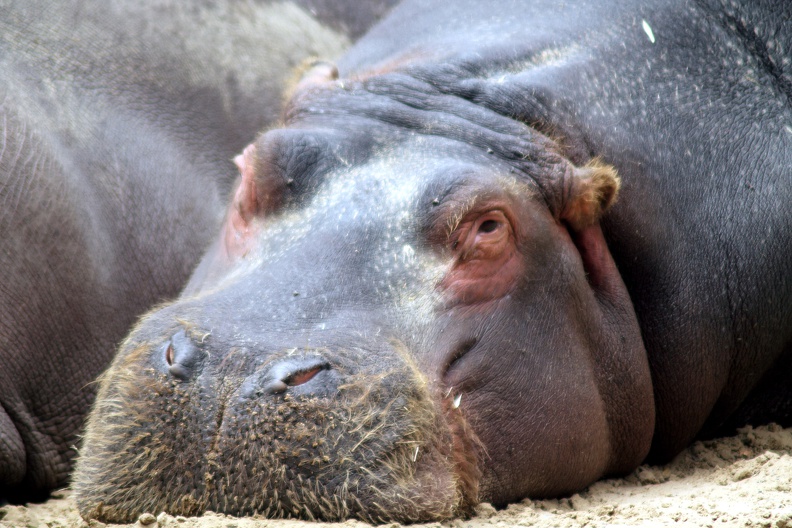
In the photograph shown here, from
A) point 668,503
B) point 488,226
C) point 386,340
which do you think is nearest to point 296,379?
point 386,340

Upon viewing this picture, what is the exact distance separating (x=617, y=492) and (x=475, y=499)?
0.78 m

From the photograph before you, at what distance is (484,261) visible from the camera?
3.42m

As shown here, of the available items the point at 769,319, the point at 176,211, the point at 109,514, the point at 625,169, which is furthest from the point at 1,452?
the point at 769,319

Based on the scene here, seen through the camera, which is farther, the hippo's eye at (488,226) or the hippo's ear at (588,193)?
the hippo's ear at (588,193)

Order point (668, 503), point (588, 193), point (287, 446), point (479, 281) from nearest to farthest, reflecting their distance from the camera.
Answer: point (287, 446) → point (668, 503) → point (479, 281) → point (588, 193)

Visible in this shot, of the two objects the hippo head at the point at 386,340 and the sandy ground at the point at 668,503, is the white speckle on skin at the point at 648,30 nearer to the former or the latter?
the hippo head at the point at 386,340

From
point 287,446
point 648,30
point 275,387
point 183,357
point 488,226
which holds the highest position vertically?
point 648,30

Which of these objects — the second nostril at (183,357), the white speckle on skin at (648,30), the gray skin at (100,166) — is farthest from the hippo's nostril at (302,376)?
the white speckle on skin at (648,30)

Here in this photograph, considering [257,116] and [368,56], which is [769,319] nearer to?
[368,56]

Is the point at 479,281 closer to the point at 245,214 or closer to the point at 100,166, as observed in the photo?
the point at 245,214

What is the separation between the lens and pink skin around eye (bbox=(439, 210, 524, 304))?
3.36 metres

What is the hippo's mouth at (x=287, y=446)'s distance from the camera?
284cm

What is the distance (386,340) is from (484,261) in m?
0.52

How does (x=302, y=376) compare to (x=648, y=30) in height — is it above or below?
below
